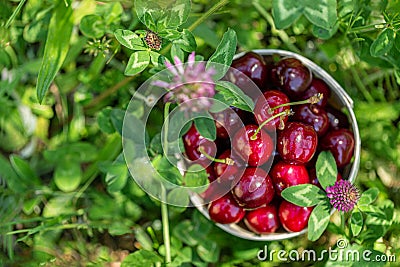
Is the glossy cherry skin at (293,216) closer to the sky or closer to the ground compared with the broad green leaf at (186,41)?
closer to the ground

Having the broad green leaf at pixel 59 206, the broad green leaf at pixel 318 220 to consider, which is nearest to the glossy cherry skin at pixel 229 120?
the broad green leaf at pixel 318 220

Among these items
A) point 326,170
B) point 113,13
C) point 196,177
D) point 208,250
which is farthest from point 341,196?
point 113,13

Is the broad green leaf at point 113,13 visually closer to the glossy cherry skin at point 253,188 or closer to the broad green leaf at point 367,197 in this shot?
the glossy cherry skin at point 253,188

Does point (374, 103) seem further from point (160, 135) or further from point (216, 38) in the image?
point (160, 135)

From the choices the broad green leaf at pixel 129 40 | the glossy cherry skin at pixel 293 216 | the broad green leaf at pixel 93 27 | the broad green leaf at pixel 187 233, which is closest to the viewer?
the broad green leaf at pixel 129 40

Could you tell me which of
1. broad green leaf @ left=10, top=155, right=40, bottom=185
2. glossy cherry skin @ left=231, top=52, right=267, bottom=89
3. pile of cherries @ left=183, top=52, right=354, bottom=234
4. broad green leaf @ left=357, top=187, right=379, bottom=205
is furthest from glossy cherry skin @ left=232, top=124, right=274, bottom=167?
broad green leaf @ left=10, top=155, right=40, bottom=185

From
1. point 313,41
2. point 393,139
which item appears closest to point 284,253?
point 393,139

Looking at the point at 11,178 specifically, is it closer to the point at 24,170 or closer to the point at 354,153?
the point at 24,170
